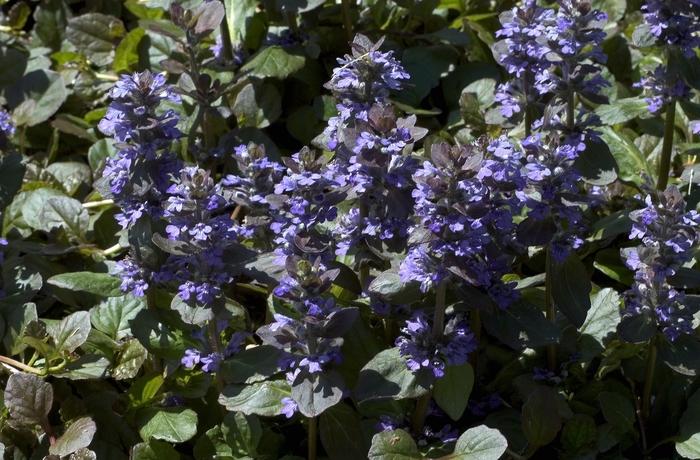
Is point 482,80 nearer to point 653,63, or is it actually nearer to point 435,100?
point 435,100

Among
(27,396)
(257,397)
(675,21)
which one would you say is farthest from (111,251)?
(675,21)

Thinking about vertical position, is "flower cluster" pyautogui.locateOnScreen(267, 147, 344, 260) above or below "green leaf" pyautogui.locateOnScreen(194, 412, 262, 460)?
above

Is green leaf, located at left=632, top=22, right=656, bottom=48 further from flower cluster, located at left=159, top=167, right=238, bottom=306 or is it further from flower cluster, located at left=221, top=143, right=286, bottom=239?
flower cluster, located at left=159, top=167, right=238, bottom=306

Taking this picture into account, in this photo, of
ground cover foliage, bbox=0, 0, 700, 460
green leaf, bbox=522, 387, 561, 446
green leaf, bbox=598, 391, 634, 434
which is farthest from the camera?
green leaf, bbox=598, 391, 634, 434

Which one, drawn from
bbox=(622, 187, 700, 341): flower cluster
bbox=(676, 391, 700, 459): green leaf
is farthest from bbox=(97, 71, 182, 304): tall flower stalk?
bbox=(676, 391, 700, 459): green leaf

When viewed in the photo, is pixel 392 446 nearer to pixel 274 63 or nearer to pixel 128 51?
pixel 274 63

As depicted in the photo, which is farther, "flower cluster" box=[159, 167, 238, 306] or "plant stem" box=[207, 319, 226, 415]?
"plant stem" box=[207, 319, 226, 415]

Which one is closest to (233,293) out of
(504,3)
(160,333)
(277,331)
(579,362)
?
(160,333)

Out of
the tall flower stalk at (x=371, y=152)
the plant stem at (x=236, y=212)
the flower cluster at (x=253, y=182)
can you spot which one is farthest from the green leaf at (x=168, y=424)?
the plant stem at (x=236, y=212)

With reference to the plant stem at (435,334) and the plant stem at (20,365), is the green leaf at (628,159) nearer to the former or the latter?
the plant stem at (435,334)
